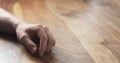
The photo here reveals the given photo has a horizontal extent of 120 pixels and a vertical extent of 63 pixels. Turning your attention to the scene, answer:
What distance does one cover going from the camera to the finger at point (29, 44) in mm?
722

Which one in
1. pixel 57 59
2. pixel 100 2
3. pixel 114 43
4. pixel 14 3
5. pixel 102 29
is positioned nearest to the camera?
pixel 57 59

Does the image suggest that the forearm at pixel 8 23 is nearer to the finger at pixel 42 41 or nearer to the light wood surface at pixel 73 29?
the light wood surface at pixel 73 29

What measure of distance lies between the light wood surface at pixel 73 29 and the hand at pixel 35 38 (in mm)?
22

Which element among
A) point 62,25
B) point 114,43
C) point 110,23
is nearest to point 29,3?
point 62,25

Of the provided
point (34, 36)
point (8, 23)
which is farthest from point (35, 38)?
point (8, 23)

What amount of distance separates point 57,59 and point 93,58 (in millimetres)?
109

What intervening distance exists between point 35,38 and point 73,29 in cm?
22

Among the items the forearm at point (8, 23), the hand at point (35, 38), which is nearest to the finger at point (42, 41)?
the hand at point (35, 38)

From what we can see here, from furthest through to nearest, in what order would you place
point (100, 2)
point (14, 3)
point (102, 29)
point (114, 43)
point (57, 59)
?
point (100, 2), point (14, 3), point (102, 29), point (114, 43), point (57, 59)

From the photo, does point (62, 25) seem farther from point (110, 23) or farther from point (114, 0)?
point (114, 0)

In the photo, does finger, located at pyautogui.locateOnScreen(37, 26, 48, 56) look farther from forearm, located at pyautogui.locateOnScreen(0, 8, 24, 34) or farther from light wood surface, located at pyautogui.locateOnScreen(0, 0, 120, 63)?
forearm, located at pyautogui.locateOnScreen(0, 8, 24, 34)

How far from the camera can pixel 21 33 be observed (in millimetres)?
770

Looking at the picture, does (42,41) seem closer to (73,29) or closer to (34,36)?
(34,36)

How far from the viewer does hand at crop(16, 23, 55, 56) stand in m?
0.72
